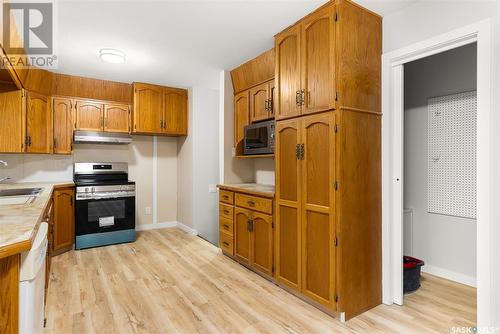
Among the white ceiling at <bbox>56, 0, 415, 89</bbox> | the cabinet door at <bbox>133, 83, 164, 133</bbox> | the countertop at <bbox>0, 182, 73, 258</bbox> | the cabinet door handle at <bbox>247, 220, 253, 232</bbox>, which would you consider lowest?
the cabinet door handle at <bbox>247, 220, 253, 232</bbox>

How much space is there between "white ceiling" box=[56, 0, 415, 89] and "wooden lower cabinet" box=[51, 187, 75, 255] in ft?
5.44

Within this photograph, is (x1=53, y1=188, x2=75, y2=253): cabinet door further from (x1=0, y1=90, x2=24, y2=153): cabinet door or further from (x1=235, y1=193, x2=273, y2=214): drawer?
(x1=235, y1=193, x2=273, y2=214): drawer

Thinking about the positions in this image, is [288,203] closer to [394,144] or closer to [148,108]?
[394,144]

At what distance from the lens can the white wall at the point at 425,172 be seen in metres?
2.78

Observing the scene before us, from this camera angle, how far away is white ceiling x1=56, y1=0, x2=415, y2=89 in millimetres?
2291

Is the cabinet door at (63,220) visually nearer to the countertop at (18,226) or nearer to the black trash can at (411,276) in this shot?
the countertop at (18,226)

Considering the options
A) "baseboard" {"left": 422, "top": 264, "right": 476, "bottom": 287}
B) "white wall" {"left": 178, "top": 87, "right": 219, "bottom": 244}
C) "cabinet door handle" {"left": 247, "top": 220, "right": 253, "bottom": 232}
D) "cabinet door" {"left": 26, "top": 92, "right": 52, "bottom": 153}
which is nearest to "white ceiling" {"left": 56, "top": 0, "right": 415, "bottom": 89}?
"cabinet door" {"left": 26, "top": 92, "right": 52, "bottom": 153}

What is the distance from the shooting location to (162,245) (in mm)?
4152

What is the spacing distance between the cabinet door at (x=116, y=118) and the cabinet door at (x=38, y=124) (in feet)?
2.36

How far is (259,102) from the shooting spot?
339 centimetres

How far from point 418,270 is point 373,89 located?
1.71 metres

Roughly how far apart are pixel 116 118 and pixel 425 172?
426 cm

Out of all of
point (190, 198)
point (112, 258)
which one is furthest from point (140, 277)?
point (190, 198)

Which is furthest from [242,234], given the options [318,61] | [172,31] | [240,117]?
[172,31]
